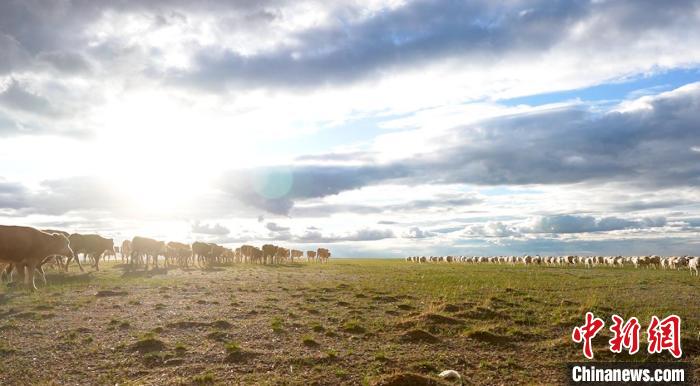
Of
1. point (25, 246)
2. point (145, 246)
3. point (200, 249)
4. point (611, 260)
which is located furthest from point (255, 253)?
point (611, 260)

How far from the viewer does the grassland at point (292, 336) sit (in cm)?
1157

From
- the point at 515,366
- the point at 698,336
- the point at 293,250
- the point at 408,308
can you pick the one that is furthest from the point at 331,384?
the point at 293,250

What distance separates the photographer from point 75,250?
41.8 m

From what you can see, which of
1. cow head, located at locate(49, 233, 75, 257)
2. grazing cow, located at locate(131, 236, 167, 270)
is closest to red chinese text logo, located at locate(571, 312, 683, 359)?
cow head, located at locate(49, 233, 75, 257)

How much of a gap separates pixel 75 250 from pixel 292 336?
35.0m

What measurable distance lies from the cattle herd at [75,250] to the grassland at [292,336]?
199 centimetres

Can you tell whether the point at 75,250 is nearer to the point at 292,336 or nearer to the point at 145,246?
the point at 145,246

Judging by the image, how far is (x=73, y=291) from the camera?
24281 millimetres

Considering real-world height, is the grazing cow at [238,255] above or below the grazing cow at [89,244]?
below

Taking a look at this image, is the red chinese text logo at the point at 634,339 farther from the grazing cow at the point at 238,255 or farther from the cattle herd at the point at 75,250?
the grazing cow at the point at 238,255

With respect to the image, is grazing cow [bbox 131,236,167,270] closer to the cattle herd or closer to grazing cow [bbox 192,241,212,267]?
the cattle herd

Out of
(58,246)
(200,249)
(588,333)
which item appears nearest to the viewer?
(588,333)

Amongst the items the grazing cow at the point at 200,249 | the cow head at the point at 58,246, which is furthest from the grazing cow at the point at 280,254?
the cow head at the point at 58,246

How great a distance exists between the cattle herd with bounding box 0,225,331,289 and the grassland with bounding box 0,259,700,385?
1.99m
